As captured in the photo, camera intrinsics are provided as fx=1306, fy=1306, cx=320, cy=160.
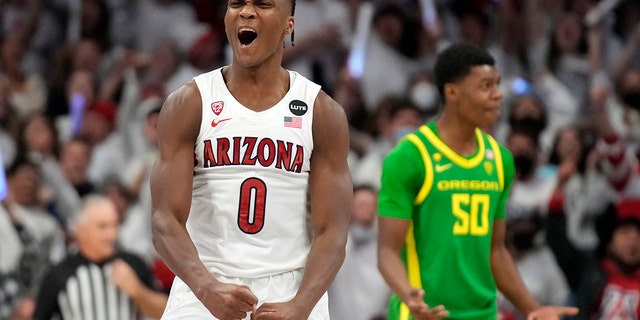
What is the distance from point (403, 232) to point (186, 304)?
5.89 ft

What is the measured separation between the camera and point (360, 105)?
11.1 m

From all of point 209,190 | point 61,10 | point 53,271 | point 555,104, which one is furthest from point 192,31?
point 209,190

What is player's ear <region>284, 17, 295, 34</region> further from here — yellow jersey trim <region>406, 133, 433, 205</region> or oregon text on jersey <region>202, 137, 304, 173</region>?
yellow jersey trim <region>406, 133, 433, 205</region>

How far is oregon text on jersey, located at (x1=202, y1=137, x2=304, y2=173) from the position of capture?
15.8ft

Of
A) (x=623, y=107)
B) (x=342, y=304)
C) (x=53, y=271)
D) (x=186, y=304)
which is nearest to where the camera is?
(x=186, y=304)

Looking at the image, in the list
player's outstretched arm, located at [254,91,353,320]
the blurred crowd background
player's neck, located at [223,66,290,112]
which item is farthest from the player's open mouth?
the blurred crowd background

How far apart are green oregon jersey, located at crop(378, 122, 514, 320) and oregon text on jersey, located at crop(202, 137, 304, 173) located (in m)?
1.61

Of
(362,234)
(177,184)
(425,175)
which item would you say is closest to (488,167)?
(425,175)

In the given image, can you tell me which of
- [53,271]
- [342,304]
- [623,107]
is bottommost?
[342,304]

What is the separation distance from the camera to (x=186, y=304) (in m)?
4.82

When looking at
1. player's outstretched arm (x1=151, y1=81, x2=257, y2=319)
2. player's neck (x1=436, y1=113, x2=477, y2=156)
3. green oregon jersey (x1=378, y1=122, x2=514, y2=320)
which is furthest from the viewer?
player's neck (x1=436, y1=113, x2=477, y2=156)

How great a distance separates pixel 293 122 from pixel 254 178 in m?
0.26

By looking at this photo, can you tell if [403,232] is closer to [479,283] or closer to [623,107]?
[479,283]

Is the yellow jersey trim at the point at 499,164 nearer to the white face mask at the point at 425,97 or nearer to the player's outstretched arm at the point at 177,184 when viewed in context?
the player's outstretched arm at the point at 177,184
